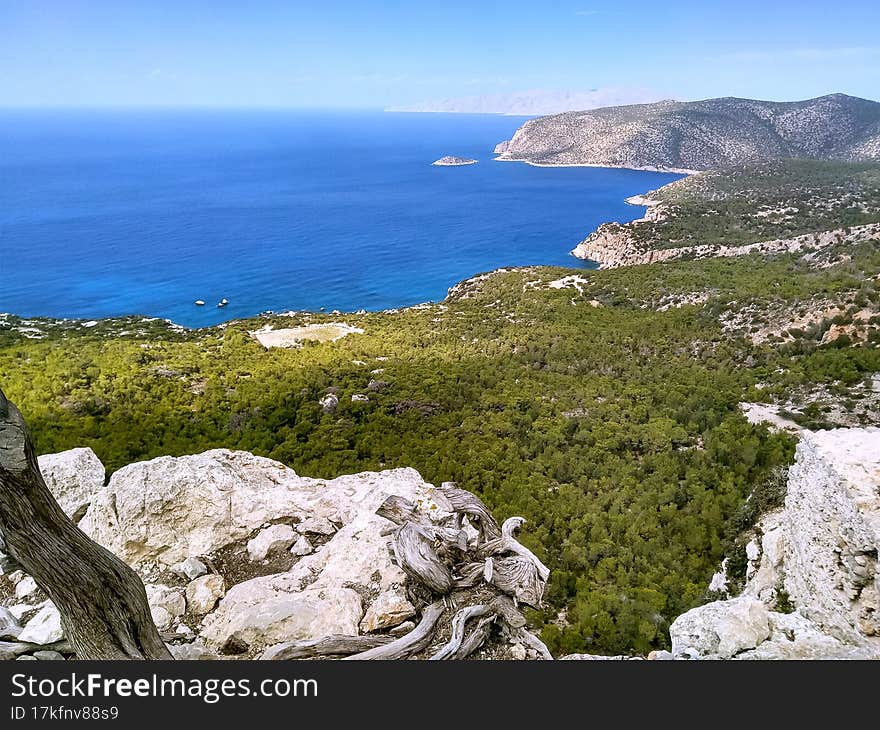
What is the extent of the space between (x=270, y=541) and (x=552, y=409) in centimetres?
1086

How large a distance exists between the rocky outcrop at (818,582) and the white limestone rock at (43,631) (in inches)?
228

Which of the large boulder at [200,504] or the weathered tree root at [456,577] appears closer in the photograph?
the weathered tree root at [456,577]

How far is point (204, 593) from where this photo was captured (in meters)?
5.41

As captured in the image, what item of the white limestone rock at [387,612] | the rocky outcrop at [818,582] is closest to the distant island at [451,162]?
the rocky outcrop at [818,582]

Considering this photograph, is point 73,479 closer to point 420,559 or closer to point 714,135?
point 420,559

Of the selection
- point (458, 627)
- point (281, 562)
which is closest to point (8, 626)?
point (281, 562)

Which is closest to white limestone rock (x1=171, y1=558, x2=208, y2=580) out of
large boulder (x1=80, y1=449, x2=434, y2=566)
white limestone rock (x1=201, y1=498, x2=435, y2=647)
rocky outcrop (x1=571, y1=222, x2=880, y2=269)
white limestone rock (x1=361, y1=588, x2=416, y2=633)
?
large boulder (x1=80, y1=449, x2=434, y2=566)

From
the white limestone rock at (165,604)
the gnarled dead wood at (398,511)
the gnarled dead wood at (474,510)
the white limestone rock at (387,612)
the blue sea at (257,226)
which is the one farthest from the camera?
the blue sea at (257,226)

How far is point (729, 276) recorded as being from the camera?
31.6m

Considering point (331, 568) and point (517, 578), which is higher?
point (331, 568)

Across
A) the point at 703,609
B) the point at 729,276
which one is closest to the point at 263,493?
the point at 703,609

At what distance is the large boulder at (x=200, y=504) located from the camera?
20.7 feet

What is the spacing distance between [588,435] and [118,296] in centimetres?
4473

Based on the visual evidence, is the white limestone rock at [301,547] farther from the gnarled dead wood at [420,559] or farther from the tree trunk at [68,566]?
the tree trunk at [68,566]
